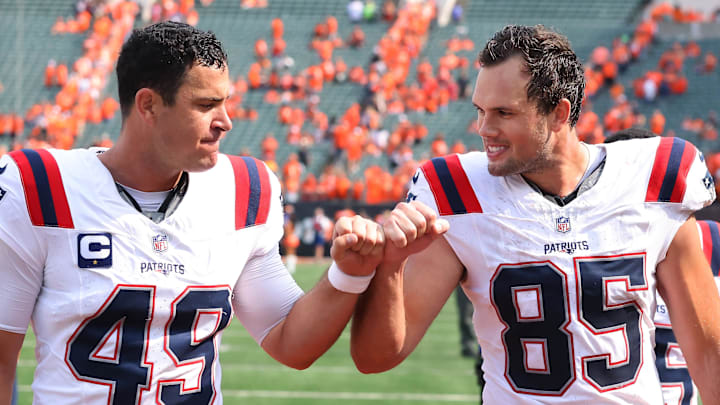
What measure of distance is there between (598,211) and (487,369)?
61 cm

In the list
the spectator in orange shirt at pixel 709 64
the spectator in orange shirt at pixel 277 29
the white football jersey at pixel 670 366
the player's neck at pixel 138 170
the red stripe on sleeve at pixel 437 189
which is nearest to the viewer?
the player's neck at pixel 138 170

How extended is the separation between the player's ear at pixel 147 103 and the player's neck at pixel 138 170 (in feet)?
0.31

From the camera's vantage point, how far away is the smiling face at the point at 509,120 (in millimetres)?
2582

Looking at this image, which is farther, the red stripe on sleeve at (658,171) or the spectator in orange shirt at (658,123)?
the spectator in orange shirt at (658,123)

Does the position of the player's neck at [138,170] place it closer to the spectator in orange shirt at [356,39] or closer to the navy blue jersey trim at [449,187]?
the navy blue jersey trim at [449,187]

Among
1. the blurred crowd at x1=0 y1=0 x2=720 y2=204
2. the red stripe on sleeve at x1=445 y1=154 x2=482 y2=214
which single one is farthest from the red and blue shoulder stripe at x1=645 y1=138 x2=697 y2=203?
the blurred crowd at x1=0 y1=0 x2=720 y2=204

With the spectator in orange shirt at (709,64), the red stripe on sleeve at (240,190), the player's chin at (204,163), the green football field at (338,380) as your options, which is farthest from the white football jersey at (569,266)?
the spectator in orange shirt at (709,64)

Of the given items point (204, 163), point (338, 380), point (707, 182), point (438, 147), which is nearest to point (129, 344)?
point (204, 163)

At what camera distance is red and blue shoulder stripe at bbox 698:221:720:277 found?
3.40 m

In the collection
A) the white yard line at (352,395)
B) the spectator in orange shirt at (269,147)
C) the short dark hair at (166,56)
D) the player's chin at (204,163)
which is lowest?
the spectator in orange shirt at (269,147)

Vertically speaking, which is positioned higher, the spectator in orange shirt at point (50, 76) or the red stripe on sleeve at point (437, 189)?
the red stripe on sleeve at point (437, 189)

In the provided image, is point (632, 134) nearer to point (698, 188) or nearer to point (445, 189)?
point (698, 188)

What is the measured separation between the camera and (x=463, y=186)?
2742 millimetres

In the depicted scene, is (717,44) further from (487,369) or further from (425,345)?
(487,369)
